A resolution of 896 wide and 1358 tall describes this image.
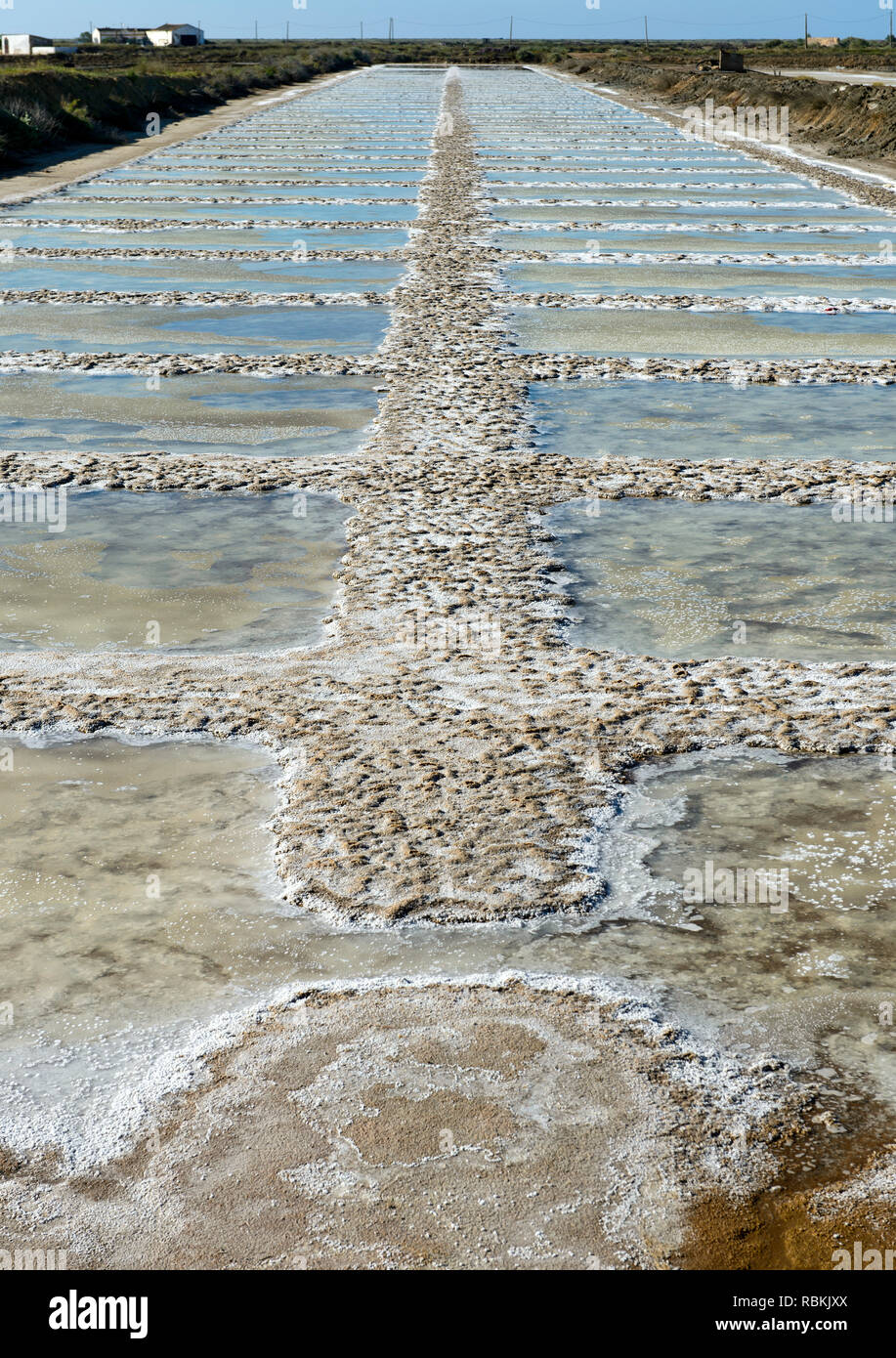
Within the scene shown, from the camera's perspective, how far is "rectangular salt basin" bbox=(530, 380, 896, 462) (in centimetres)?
855

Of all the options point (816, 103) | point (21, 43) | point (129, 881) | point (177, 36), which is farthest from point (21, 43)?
point (129, 881)

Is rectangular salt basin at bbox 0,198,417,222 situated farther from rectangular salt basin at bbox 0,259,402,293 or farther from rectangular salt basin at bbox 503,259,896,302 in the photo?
rectangular salt basin at bbox 503,259,896,302

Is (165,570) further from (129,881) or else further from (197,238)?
(197,238)

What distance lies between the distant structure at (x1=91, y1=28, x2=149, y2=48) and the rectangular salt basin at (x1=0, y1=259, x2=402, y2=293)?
402 ft

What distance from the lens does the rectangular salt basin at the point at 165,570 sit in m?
5.86

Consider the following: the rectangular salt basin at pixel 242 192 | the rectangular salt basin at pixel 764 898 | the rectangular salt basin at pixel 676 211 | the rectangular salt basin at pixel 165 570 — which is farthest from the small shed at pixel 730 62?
the rectangular salt basin at pixel 764 898

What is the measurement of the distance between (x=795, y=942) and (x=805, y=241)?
15.2 meters

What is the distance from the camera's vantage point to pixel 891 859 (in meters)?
4.17

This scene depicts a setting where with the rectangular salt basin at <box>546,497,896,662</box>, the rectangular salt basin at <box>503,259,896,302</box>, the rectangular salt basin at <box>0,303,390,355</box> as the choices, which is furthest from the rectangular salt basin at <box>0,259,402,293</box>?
the rectangular salt basin at <box>546,497,896,662</box>

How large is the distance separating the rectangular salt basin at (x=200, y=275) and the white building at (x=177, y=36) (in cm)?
11038

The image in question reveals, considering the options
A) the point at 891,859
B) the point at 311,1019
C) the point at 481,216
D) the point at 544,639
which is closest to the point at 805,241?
the point at 481,216

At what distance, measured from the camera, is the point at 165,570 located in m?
6.61

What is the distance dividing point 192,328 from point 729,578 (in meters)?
6.99

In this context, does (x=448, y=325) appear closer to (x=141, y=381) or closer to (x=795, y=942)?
(x=141, y=381)
